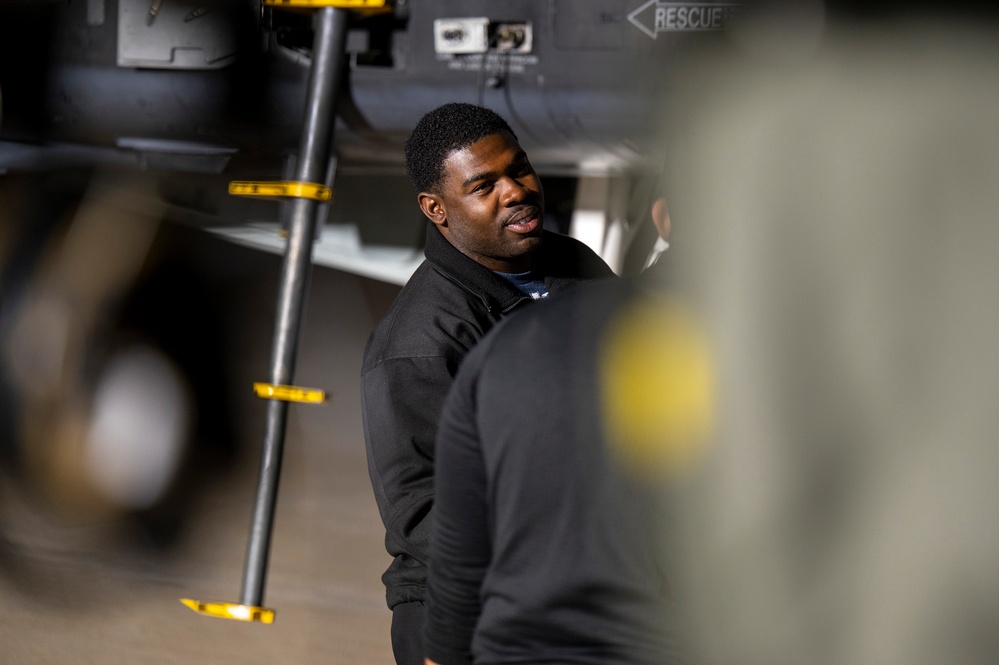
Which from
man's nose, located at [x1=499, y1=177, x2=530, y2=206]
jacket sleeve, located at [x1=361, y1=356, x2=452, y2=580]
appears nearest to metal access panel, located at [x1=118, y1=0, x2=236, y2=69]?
man's nose, located at [x1=499, y1=177, x2=530, y2=206]

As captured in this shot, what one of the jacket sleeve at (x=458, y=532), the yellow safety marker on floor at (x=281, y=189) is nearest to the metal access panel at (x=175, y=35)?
the yellow safety marker on floor at (x=281, y=189)

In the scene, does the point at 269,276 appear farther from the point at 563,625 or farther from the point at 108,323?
the point at 563,625

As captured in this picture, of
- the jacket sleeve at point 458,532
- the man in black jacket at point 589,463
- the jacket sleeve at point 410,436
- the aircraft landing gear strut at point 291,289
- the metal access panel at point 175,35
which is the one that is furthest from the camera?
the metal access panel at point 175,35

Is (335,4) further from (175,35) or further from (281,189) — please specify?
(175,35)

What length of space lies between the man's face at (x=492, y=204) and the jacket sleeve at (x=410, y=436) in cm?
32

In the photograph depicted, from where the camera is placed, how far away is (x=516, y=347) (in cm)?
110

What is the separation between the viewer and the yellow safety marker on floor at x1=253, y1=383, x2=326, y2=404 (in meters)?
3.09

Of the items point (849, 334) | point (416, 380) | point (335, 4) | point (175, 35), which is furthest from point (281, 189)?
point (849, 334)

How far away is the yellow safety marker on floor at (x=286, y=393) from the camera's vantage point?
3.09 meters

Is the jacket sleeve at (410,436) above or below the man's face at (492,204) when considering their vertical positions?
below

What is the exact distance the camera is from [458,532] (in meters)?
1.20

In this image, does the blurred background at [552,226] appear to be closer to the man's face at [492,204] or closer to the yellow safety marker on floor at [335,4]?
the yellow safety marker on floor at [335,4]

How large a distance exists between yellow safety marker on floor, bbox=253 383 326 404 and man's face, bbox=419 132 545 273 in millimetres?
1253

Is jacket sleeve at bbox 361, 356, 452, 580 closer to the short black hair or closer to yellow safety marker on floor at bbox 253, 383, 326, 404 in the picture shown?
the short black hair
